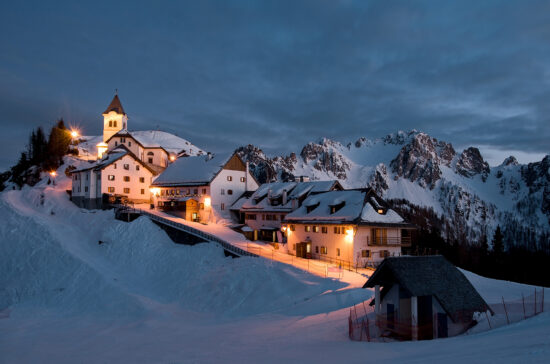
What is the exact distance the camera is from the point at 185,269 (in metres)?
42.7

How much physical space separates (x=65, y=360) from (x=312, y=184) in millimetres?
41664

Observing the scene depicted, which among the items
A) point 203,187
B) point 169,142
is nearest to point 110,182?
point 203,187

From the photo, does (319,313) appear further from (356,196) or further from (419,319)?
(356,196)

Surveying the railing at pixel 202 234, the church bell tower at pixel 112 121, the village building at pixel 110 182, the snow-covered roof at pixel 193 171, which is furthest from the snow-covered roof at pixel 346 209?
the church bell tower at pixel 112 121

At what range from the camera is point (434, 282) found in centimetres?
2117

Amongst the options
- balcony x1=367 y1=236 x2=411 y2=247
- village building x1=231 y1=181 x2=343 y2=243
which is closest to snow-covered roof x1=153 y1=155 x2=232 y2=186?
village building x1=231 y1=181 x2=343 y2=243

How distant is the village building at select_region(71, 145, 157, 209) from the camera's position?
59812 mm

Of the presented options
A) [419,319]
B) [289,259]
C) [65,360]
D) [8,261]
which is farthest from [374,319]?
[8,261]

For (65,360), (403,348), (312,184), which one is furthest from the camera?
(312,184)

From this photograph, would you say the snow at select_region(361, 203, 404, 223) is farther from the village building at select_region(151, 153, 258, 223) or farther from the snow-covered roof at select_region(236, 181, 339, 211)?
the village building at select_region(151, 153, 258, 223)

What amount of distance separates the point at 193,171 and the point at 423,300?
5290 centimetres

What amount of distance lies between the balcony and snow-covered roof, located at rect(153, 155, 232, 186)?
96.1 feet

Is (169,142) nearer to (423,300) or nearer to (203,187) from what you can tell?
(203,187)

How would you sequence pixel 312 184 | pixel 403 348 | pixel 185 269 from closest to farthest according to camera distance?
pixel 403 348 → pixel 185 269 → pixel 312 184
